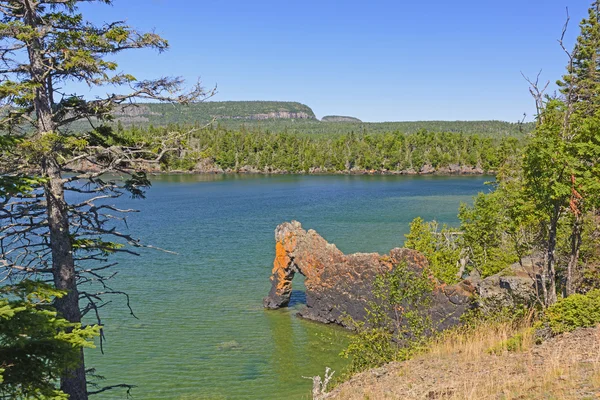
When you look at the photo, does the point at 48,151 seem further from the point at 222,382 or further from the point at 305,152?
the point at 305,152

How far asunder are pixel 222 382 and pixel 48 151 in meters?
14.2

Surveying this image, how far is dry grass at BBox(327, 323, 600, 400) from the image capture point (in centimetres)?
958

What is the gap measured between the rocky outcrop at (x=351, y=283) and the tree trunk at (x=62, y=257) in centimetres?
1407

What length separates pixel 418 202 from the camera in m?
86.9

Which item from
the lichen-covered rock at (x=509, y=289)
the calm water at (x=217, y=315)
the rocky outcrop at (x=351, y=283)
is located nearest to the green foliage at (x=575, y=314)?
the lichen-covered rock at (x=509, y=289)

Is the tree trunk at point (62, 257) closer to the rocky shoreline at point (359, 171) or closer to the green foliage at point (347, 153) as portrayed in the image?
the green foliage at point (347, 153)

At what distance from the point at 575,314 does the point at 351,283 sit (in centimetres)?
1517

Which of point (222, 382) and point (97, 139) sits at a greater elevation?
point (97, 139)

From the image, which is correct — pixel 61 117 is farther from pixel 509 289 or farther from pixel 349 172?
pixel 349 172

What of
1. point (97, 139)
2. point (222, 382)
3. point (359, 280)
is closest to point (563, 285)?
point (359, 280)

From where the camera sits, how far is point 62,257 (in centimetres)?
1176

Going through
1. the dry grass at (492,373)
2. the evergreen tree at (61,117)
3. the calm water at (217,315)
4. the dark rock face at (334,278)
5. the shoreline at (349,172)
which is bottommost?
the calm water at (217,315)

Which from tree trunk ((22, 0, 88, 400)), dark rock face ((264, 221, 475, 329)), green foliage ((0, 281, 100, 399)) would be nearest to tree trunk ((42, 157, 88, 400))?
tree trunk ((22, 0, 88, 400))

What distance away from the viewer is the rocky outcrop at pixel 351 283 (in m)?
21.6
